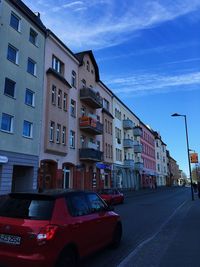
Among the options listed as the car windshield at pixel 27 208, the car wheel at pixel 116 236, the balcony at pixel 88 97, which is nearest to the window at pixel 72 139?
the balcony at pixel 88 97

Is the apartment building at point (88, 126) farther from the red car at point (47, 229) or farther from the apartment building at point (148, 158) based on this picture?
the apartment building at point (148, 158)

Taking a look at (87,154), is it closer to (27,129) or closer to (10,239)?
(27,129)

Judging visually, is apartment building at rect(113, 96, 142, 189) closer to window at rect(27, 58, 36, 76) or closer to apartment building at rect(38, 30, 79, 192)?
apartment building at rect(38, 30, 79, 192)

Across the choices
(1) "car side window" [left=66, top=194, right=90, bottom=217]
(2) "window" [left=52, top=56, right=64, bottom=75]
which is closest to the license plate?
(1) "car side window" [left=66, top=194, right=90, bottom=217]

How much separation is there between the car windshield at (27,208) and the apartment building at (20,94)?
1690cm

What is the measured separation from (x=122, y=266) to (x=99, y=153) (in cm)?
3244

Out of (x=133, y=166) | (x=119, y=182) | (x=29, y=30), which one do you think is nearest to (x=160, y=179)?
(x=133, y=166)

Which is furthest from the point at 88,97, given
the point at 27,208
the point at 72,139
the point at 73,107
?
the point at 27,208

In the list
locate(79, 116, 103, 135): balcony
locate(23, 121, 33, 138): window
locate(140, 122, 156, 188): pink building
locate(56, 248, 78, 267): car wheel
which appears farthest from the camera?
locate(140, 122, 156, 188): pink building

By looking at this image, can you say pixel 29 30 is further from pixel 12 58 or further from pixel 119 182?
pixel 119 182

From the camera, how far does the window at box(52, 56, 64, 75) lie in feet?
105

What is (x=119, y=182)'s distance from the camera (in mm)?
51875

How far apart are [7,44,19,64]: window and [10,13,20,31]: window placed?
1678 mm

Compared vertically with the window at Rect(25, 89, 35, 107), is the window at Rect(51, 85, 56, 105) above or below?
above
